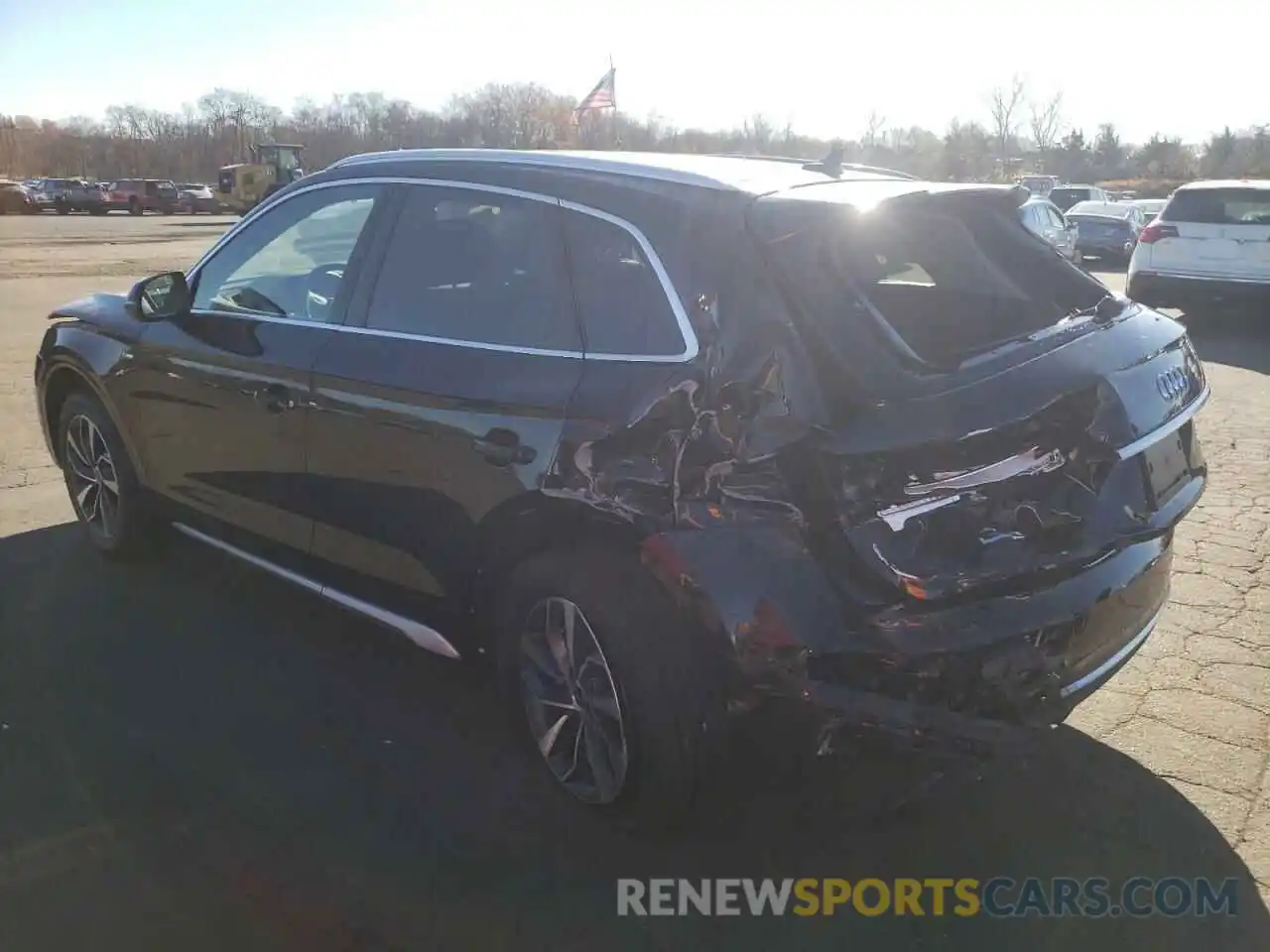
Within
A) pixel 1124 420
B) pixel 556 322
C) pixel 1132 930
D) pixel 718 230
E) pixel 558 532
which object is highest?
pixel 718 230

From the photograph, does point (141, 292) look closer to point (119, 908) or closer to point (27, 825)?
point (27, 825)

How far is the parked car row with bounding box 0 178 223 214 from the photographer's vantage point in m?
48.1

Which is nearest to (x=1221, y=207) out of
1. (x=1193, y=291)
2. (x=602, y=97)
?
(x=1193, y=291)

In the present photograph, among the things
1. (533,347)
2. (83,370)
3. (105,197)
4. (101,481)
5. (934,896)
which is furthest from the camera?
(105,197)

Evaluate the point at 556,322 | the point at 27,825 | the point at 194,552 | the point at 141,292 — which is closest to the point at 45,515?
the point at 194,552

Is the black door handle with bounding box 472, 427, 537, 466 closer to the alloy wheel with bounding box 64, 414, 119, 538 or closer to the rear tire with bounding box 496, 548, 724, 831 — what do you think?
the rear tire with bounding box 496, 548, 724, 831

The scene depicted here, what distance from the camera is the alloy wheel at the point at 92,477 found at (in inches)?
194

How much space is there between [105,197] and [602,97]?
30259mm

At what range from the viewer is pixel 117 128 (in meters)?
96.3

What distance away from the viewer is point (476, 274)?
334 cm

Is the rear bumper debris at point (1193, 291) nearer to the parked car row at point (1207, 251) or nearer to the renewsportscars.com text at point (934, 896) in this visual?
the parked car row at point (1207, 251)

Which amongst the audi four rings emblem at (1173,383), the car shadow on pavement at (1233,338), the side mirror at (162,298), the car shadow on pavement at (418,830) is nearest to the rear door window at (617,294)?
the car shadow on pavement at (418,830)

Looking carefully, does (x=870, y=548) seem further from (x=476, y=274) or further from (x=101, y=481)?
(x=101, y=481)

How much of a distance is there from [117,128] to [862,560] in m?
109
